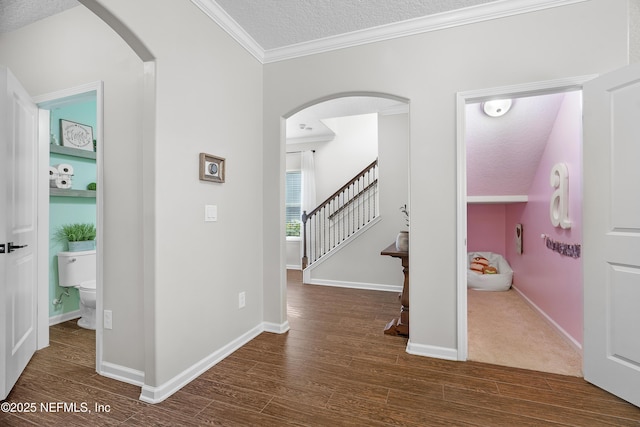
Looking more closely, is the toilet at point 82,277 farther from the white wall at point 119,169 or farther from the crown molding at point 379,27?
the crown molding at point 379,27

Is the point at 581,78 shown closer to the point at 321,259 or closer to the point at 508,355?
the point at 508,355

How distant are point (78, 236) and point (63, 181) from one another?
62 cm

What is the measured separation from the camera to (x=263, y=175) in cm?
296

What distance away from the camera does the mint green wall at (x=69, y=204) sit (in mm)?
3111

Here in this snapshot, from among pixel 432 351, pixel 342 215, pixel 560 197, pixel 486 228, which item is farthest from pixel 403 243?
pixel 486 228

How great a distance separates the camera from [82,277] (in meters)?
3.13

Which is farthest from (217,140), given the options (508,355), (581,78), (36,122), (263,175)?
(508,355)

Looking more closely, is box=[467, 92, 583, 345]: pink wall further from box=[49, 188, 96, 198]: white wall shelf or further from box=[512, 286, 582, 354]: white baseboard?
box=[49, 188, 96, 198]: white wall shelf

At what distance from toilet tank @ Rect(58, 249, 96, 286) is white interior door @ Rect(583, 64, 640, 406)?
4512 mm

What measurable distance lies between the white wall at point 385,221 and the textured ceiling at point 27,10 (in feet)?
12.2

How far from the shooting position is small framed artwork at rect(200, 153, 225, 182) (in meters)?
2.16

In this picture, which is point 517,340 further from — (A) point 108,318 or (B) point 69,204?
(B) point 69,204

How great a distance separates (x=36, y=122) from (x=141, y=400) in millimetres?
2333

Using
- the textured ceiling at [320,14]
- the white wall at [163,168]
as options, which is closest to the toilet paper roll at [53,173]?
the white wall at [163,168]
